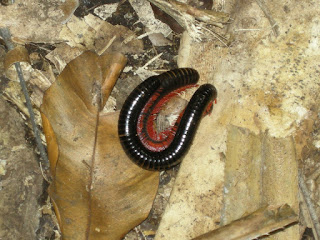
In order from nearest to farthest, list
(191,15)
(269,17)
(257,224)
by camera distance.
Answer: (257,224) < (269,17) < (191,15)

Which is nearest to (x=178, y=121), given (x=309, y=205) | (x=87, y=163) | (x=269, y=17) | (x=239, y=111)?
(x=239, y=111)

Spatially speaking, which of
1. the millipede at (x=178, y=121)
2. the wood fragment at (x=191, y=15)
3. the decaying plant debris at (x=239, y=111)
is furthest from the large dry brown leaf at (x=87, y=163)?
the wood fragment at (x=191, y=15)

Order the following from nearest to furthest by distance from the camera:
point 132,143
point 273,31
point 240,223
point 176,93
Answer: point 240,223 < point 273,31 < point 132,143 < point 176,93

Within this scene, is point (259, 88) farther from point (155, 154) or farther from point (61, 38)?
point (61, 38)

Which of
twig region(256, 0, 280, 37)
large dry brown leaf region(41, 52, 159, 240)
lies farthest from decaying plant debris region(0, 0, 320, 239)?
large dry brown leaf region(41, 52, 159, 240)

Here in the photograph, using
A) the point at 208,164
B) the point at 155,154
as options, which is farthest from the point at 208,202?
the point at 155,154

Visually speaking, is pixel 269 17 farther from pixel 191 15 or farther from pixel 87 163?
pixel 87 163

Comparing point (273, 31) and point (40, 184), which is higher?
point (273, 31)

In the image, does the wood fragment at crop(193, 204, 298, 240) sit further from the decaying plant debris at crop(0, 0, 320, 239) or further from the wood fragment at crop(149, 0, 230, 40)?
the wood fragment at crop(149, 0, 230, 40)
